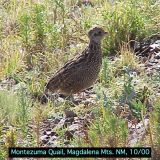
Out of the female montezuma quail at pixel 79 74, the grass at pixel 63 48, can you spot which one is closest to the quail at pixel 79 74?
the female montezuma quail at pixel 79 74

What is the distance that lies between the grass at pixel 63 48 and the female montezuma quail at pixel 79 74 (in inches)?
5.3

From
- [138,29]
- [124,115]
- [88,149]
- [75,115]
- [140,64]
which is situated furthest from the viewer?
[138,29]

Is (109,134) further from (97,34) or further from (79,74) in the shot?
(97,34)

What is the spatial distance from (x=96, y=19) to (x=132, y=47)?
751mm

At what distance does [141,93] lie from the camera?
927 centimetres

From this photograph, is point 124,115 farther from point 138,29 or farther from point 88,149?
point 138,29

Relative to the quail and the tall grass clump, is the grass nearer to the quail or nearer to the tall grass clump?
the quail

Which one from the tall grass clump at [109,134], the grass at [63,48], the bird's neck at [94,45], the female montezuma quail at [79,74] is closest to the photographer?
the tall grass clump at [109,134]

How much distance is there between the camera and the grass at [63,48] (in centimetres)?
884

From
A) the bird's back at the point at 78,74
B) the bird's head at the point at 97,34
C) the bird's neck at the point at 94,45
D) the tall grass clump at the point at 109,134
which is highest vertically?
the bird's head at the point at 97,34

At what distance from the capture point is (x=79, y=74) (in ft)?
31.1

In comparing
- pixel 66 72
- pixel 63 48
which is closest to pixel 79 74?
pixel 66 72

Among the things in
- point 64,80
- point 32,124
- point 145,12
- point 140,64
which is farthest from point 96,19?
point 32,124

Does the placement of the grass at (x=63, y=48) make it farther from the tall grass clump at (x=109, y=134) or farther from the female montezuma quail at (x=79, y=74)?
the tall grass clump at (x=109, y=134)
